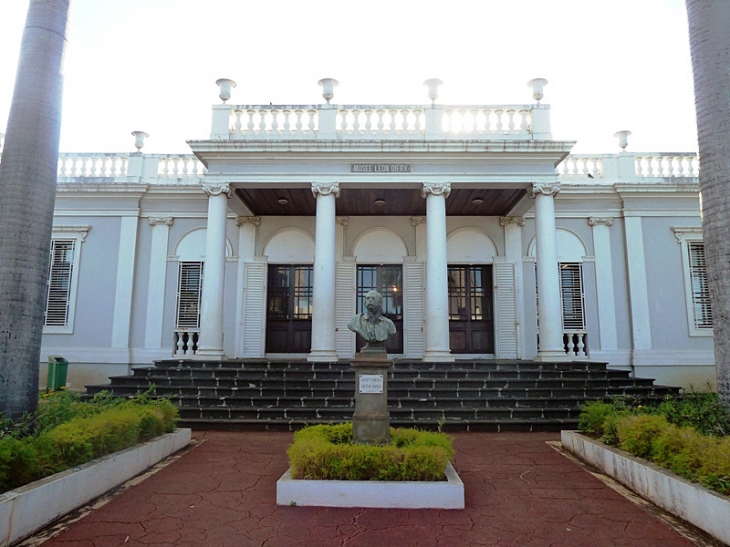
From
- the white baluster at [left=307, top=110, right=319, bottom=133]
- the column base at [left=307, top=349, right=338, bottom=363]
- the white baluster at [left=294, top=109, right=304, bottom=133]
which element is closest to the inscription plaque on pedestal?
the column base at [left=307, top=349, right=338, bottom=363]

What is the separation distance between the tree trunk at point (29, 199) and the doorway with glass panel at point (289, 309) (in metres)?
8.59

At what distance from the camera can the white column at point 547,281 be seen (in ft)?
35.3

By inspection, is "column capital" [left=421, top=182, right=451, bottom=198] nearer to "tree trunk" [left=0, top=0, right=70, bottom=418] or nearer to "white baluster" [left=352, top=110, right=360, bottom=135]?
"white baluster" [left=352, top=110, right=360, bottom=135]

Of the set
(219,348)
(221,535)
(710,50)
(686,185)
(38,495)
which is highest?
(686,185)

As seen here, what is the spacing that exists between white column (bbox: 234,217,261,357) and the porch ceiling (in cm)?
39

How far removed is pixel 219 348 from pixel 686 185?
12642 millimetres

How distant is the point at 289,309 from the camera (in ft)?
45.1

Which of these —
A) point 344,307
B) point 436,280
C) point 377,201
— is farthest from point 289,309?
point 436,280

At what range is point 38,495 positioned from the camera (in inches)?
152

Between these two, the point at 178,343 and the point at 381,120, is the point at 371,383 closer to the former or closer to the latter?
the point at 381,120

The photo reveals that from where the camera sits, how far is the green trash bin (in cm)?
1185

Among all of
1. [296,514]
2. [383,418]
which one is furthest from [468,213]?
[296,514]

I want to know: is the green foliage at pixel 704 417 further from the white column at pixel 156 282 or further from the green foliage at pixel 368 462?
the white column at pixel 156 282

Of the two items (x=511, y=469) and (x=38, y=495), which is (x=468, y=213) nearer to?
(x=511, y=469)
